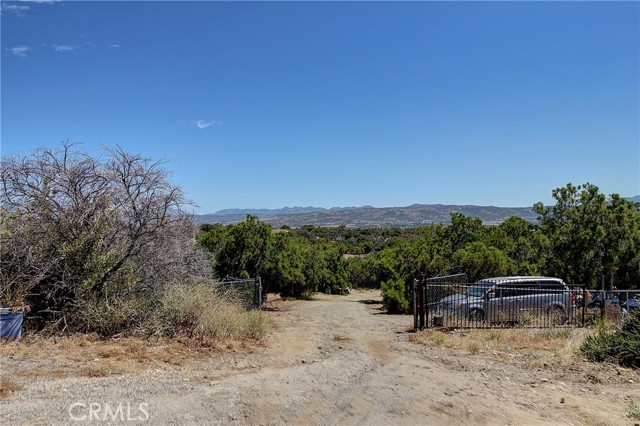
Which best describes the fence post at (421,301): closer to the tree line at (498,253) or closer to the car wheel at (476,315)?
the car wheel at (476,315)

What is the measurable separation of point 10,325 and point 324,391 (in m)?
6.56

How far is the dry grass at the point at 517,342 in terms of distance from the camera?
9773 mm

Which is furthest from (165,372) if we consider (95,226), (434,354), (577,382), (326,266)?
(326,266)

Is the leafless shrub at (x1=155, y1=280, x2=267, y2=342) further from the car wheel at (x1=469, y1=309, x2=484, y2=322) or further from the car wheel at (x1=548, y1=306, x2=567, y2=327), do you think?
the car wheel at (x1=548, y1=306, x2=567, y2=327)

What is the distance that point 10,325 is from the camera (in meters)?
9.30

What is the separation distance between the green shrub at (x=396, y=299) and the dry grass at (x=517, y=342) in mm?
6244

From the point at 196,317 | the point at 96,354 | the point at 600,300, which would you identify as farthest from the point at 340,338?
the point at 600,300

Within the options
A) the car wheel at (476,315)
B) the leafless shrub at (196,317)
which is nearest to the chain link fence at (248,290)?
the leafless shrub at (196,317)

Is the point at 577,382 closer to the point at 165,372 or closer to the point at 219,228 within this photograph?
the point at 165,372

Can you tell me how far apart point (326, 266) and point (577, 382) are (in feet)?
66.2

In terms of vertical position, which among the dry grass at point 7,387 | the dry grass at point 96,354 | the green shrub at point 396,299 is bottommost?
the green shrub at point 396,299

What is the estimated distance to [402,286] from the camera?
66.1 feet

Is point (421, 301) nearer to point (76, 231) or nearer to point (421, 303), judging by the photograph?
point (421, 303)

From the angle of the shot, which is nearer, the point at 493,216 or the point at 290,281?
the point at 290,281
